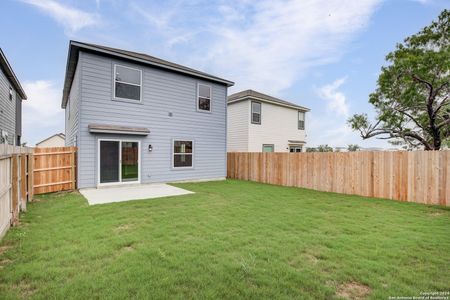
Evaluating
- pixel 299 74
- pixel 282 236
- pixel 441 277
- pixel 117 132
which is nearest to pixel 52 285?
pixel 282 236

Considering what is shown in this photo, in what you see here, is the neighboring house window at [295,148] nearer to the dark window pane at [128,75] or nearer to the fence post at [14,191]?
the dark window pane at [128,75]

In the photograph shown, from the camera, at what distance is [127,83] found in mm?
9953

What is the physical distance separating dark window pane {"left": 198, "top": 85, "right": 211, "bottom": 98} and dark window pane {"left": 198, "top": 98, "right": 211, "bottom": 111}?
0.21 metres

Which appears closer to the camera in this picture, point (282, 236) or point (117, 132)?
point (282, 236)

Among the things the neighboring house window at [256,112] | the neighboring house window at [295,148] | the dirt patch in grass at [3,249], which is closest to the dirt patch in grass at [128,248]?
the dirt patch in grass at [3,249]

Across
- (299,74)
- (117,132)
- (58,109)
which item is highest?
(299,74)

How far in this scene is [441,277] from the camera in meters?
2.88

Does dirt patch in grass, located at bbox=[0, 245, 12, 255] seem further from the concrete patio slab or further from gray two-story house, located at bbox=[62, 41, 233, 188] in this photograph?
gray two-story house, located at bbox=[62, 41, 233, 188]

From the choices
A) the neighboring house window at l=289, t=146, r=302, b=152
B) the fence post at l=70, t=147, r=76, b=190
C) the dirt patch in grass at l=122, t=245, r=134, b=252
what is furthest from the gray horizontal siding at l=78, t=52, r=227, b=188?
the neighboring house window at l=289, t=146, r=302, b=152

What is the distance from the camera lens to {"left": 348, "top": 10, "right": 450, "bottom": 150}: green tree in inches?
438

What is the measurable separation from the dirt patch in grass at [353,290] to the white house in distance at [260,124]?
13938mm

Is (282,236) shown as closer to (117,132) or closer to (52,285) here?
(52,285)

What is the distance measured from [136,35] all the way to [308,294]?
51.6 ft

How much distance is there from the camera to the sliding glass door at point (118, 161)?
9.34m
